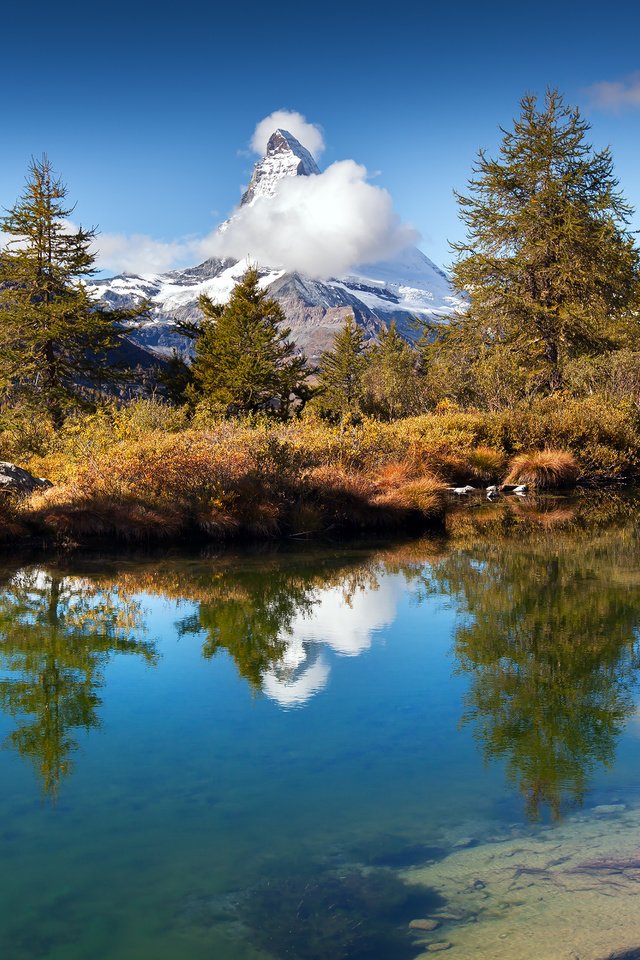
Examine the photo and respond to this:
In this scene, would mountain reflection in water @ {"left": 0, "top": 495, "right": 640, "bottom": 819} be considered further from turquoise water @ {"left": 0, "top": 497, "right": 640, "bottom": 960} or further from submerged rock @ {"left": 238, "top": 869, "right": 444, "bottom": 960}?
submerged rock @ {"left": 238, "top": 869, "right": 444, "bottom": 960}

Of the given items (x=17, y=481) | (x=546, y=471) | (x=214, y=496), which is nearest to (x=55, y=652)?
(x=214, y=496)

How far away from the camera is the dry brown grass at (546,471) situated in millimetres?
27203

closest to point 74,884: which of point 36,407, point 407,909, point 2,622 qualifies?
point 407,909

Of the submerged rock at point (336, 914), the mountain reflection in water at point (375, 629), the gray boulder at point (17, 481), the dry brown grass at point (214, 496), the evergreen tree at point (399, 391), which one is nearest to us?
the submerged rock at point (336, 914)

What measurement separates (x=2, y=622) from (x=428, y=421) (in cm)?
1955

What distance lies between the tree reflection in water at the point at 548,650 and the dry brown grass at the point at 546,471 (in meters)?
10.2

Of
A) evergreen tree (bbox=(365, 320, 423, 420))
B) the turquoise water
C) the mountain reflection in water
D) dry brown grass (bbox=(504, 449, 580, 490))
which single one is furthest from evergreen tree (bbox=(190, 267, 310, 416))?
the turquoise water

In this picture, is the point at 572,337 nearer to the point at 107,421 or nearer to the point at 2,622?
the point at 107,421

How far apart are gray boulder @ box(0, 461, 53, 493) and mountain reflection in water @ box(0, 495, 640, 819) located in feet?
11.8

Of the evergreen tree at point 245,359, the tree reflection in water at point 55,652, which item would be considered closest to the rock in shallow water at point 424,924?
the tree reflection in water at point 55,652

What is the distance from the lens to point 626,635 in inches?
385

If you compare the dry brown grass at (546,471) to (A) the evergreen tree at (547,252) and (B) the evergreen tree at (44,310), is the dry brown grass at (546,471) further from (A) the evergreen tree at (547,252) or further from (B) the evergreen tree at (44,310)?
(B) the evergreen tree at (44,310)

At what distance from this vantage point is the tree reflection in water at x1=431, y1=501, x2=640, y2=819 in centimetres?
651

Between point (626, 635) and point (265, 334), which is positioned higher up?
point (265, 334)
